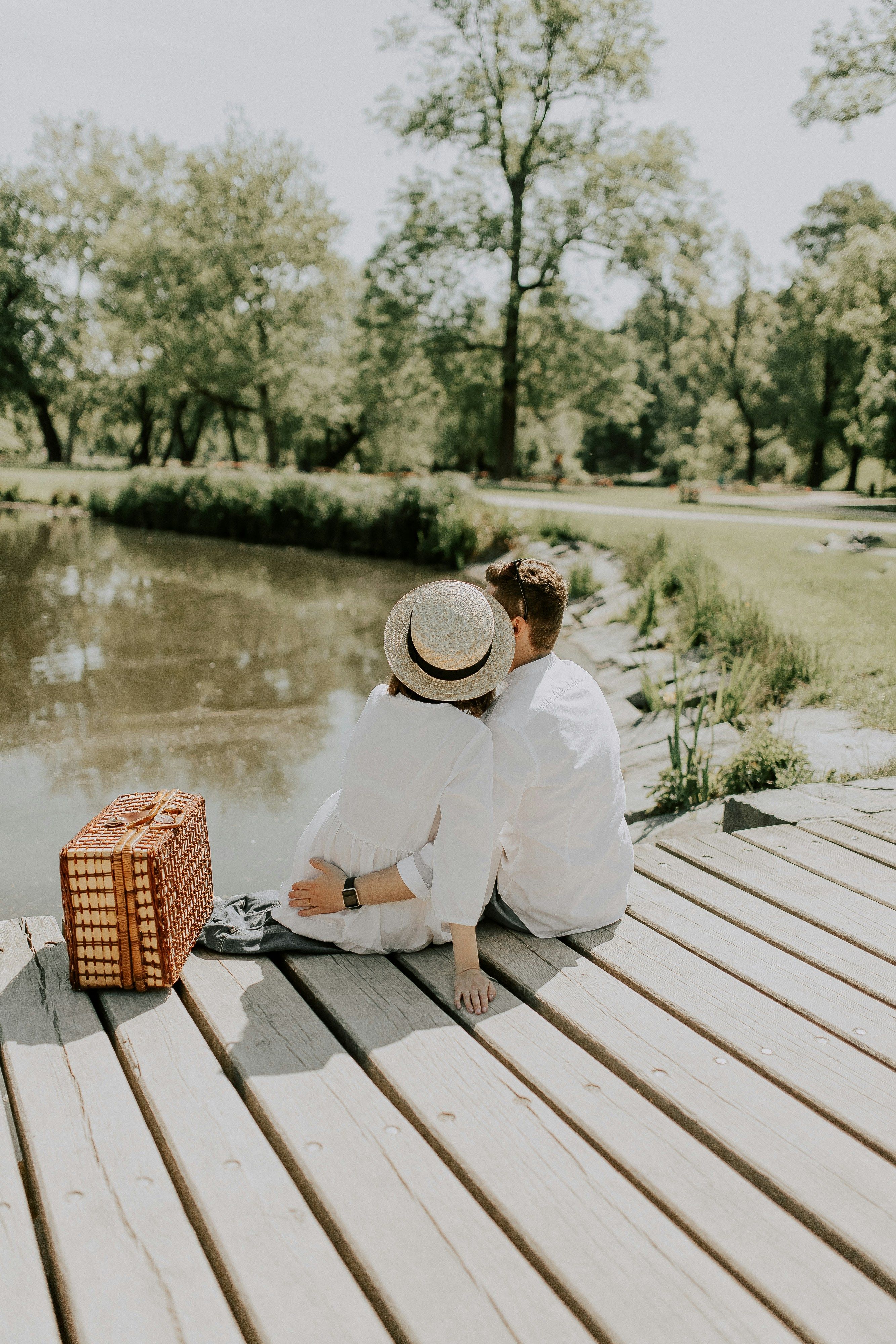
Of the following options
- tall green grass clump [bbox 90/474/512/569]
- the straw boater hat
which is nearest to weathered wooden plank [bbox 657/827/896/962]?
the straw boater hat

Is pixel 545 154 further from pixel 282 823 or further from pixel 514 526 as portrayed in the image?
pixel 282 823

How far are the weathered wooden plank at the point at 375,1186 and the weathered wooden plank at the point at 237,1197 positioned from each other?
0.04 m

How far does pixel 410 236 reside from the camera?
2575 cm

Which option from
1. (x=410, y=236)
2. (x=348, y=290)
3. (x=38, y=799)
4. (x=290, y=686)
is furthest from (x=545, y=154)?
(x=38, y=799)

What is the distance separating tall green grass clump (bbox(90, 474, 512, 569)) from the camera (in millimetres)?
15156

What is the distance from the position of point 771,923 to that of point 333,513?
15.9 meters

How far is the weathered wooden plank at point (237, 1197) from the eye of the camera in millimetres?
1537

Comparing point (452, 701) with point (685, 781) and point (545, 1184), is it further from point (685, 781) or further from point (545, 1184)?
point (685, 781)

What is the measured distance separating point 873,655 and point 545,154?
23.9 m

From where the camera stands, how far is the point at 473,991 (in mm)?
2426

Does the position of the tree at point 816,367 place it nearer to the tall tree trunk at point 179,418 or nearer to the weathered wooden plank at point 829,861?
the tall tree trunk at point 179,418

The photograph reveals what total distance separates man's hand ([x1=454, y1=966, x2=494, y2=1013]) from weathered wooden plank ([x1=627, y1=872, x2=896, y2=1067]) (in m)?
0.68

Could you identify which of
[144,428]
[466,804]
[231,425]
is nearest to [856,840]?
[466,804]

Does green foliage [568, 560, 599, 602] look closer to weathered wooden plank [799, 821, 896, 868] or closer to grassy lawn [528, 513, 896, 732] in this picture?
grassy lawn [528, 513, 896, 732]
